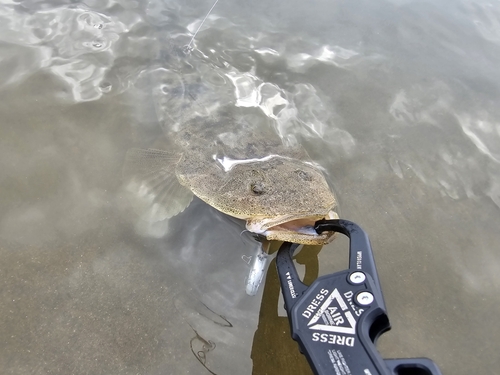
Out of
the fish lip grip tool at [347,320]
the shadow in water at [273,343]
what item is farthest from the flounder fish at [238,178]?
the fish lip grip tool at [347,320]

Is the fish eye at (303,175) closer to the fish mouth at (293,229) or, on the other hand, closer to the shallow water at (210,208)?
the fish mouth at (293,229)

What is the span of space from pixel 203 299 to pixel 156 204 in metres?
1.14

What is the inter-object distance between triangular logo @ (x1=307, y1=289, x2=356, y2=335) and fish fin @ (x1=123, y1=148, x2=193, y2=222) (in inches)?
75.8

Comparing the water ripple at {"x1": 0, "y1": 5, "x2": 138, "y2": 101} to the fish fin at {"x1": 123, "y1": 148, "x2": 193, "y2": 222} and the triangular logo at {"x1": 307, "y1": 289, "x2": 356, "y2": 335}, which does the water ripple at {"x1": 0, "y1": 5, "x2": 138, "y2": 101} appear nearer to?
the fish fin at {"x1": 123, "y1": 148, "x2": 193, "y2": 222}

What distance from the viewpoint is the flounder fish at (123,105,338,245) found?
3432 mm

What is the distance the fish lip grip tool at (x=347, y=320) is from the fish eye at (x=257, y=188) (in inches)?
39.7

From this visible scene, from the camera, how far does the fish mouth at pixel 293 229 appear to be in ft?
10.7

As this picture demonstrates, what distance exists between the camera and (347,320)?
236 centimetres

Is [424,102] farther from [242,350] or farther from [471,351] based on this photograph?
[242,350]

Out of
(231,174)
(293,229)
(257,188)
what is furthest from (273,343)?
(231,174)

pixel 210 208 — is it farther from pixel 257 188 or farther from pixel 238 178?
pixel 257 188

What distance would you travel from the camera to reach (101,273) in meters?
3.47

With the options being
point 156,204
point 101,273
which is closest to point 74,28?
point 156,204

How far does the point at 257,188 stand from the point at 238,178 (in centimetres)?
34
